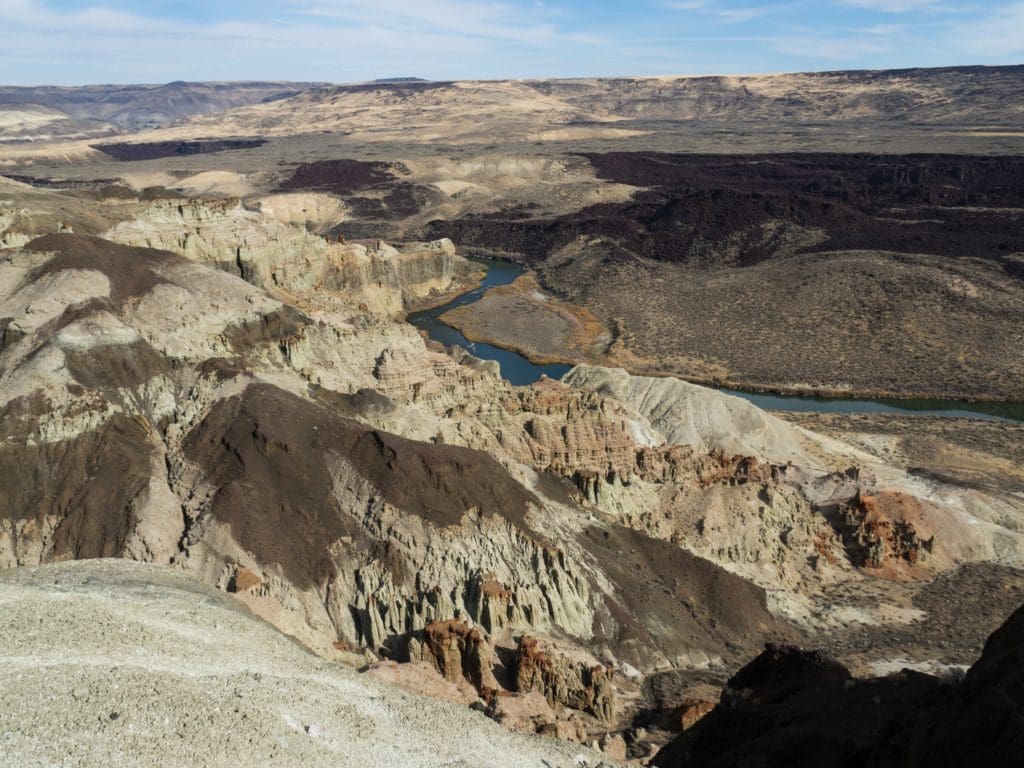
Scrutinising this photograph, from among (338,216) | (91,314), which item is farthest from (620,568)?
(338,216)

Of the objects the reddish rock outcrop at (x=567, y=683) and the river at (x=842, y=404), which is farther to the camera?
Answer: the river at (x=842, y=404)

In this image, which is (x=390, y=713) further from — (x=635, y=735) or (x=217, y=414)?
(x=217, y=414)

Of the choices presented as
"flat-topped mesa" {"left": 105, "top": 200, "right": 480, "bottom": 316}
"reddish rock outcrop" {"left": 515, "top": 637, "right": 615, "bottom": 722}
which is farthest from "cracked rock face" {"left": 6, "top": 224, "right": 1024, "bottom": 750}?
"flat-topped mesa" {"left": 105, "top": 200, "right": 480, "bottom": 316}

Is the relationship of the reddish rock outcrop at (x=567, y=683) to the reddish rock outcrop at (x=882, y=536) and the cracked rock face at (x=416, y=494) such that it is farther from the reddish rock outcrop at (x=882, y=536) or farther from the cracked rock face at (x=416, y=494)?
the reddish rock outcrop at (x=882, y=536)

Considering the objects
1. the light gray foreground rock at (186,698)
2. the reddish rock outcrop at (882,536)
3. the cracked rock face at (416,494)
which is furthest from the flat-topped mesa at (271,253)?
the light gray foreground rock at (186,698)

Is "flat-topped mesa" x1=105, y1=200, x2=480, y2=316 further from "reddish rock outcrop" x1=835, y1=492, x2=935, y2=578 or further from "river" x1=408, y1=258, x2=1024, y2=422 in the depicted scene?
"reddish rock outcrop" x1=835, y1=492, x2=935, y2=578

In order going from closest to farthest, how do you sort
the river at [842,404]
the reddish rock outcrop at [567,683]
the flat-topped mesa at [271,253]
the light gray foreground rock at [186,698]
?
the light gray foreground rock at [186,698]
the reddish rock outcrop at [567,683]
the flat-topped mesa at [271,253]
the river at [842,404]

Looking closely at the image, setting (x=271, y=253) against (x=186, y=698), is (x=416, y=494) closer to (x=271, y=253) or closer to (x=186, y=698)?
(x=186, y=698)
